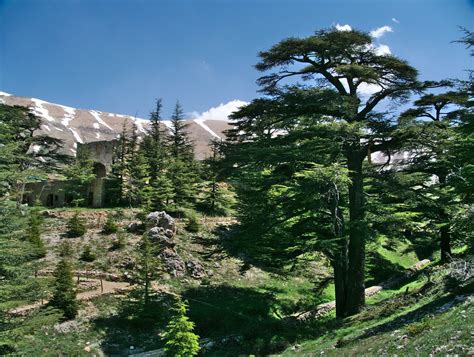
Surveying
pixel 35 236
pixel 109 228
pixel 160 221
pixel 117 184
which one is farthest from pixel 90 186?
pixel 35 236

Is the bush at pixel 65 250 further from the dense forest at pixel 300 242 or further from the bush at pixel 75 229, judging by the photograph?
the bush at pixel 75 229

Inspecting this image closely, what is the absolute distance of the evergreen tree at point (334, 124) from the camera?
15125 mm

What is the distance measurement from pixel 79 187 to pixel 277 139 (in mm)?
25372

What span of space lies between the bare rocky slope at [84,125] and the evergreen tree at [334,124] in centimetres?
8178

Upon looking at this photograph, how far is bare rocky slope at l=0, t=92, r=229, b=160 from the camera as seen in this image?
4038 inches

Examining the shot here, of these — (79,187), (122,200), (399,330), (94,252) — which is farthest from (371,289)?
(79,187)

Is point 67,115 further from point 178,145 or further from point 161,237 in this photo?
point 161,237

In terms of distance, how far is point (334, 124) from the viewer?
14273 mm

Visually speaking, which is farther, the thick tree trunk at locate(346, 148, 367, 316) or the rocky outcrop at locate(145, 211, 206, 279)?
the rocky outcrop at locate(145, 211, 206, 279)

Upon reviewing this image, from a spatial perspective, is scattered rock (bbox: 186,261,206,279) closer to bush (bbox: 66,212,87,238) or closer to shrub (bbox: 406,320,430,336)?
bush (bbox: 66,212,87,238)

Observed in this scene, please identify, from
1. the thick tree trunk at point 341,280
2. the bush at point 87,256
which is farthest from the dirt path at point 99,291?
the thick tree trunk at point 341,280

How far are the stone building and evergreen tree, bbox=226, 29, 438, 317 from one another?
22.5m

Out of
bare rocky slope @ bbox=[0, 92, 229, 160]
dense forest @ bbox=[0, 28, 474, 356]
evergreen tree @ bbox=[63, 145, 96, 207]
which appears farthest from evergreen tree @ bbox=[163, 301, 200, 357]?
bare rocky slope @ bbox=[0, 92, 229, 160]

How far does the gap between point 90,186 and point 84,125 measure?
85927 mm
